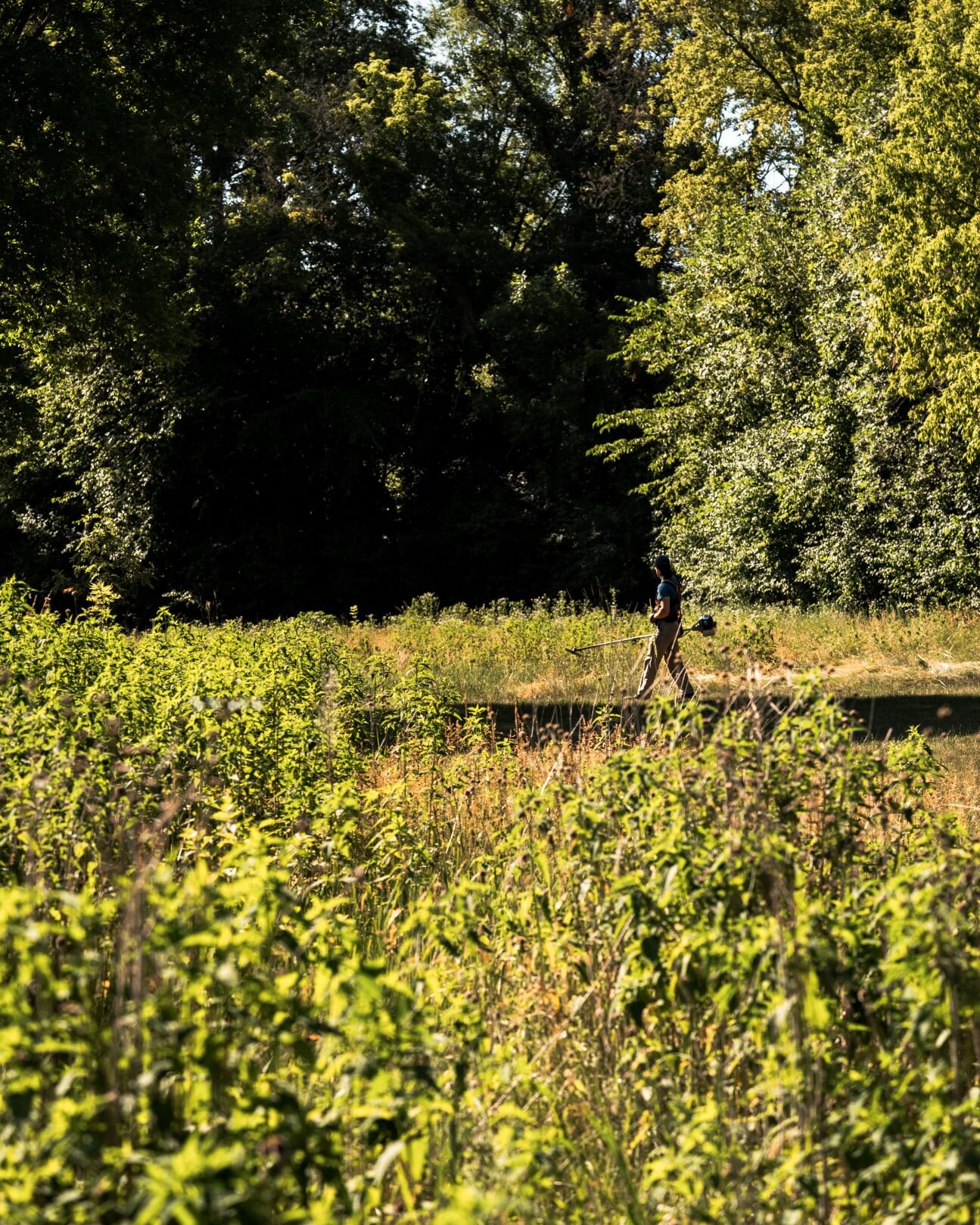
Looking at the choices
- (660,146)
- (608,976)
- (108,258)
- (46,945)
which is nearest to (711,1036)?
(608,976)

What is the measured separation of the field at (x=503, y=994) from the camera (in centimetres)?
278

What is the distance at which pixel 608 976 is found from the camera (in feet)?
14.2

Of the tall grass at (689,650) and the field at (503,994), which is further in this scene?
the tall grass at (689,650)

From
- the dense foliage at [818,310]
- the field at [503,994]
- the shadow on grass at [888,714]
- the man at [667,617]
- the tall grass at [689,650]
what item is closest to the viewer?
the field at [503,994]

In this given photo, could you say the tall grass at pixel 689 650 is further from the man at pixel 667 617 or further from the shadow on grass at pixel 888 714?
the man at pixel 667 617

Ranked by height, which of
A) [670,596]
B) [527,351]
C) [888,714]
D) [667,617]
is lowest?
[888,714]

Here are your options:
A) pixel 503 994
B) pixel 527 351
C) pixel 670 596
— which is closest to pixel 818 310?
pixel 527 351

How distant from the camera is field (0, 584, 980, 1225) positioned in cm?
278

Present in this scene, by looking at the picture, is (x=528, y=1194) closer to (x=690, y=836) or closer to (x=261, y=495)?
(x=690, y=836)

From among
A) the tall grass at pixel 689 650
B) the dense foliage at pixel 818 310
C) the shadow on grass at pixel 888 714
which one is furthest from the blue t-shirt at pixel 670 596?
the dense foliage at pixel 818 310

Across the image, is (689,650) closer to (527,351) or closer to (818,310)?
(818,310)

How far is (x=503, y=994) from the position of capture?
468 cm

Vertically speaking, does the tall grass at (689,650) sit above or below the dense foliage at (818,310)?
below

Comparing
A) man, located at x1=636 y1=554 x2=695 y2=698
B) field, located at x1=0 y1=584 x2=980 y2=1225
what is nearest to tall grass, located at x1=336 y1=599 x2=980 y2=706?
man, located at x1=636 y1=554 x2=695 y2=698
